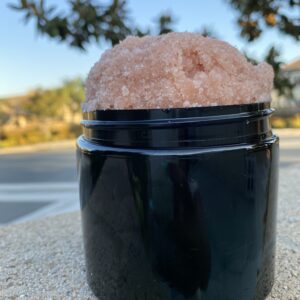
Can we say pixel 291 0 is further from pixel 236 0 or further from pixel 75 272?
pixel 75 272

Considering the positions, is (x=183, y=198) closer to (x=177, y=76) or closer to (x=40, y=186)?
(x=177, y=76)

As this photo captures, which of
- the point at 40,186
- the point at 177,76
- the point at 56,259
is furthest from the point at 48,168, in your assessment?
the point at 177,76

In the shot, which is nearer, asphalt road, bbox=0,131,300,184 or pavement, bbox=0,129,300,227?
pavement, bbox=0,129,300,227

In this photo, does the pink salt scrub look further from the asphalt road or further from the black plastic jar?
the asphalt road

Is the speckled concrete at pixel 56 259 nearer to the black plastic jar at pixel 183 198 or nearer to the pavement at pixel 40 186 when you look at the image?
the black plastic jar at pixel 183 198

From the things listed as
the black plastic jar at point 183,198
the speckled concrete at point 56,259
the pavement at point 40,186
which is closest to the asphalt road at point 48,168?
the pavement at point 40,186

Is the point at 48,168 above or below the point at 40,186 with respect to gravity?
below

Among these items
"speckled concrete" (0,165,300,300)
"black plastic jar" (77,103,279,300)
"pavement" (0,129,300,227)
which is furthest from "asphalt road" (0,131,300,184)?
"black plastic jar" (77,103,279,300)
